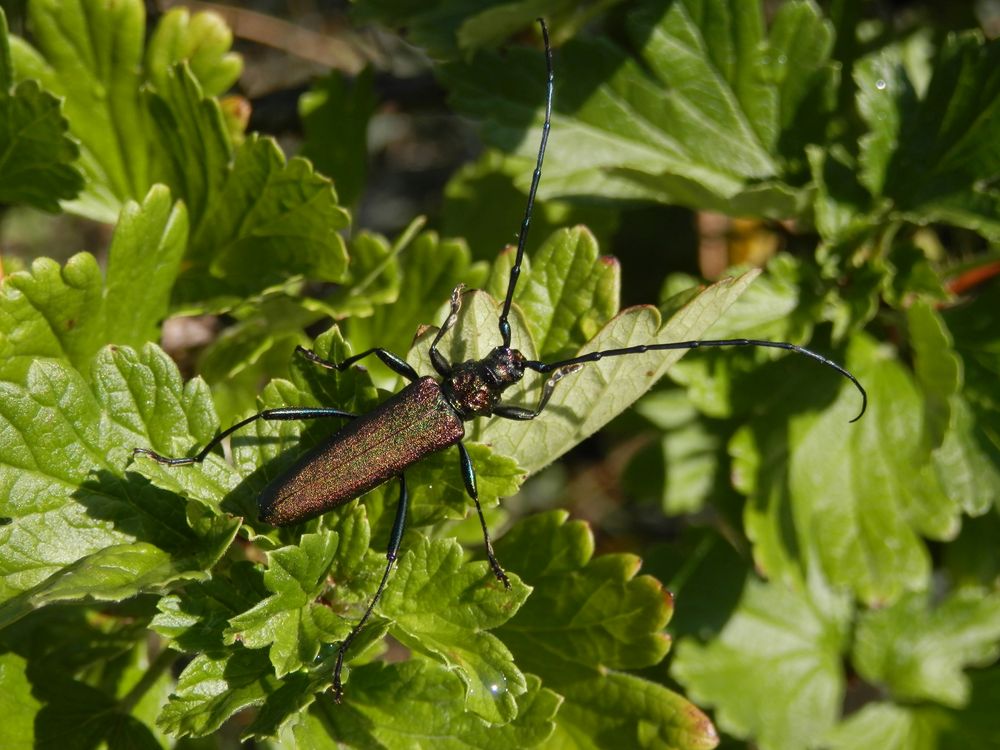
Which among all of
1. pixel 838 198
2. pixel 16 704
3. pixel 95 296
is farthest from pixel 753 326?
pixel 16 704

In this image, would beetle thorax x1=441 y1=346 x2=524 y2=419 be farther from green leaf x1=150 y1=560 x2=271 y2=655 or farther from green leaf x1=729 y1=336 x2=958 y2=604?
green leaf x1=729 y1=336 x2=958 y2=604

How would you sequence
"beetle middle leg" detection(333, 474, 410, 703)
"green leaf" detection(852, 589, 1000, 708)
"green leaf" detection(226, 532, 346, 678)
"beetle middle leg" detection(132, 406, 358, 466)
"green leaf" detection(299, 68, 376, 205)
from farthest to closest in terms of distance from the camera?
"green leaf" detection(852, 589, 1000, 708) → "green leaf" detection(299, 68, 376, 205) → "beetle middle leg" detection(132, 406, 358, 466) → "beetle middle leg" detection(333, 474, 410, 703) → "green leaf" detection(226, 532, 346, 678)

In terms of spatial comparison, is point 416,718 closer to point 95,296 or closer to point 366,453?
point 366,453

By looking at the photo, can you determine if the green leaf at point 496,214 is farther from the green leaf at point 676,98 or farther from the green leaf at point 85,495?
the green leaf at point 85,495

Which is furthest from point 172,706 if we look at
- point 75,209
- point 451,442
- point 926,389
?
point 926,389

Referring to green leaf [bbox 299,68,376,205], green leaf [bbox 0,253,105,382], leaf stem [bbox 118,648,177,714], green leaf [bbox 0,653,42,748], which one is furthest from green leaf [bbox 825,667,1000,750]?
green leaf [bbox 0,253,105,382]
